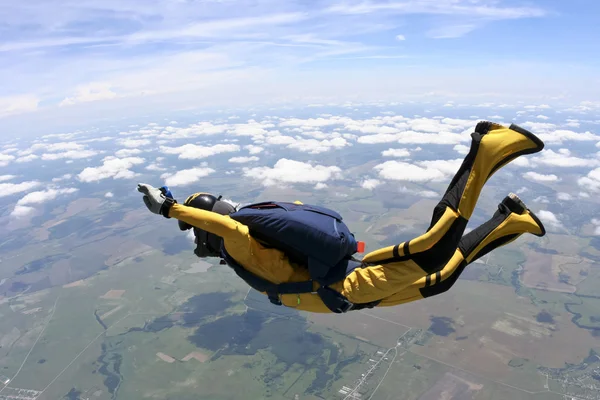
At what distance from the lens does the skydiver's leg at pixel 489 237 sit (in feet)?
12.5

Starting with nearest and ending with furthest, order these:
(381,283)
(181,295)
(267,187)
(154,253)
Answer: (381,283), (181,295), (154,253), (267,187)

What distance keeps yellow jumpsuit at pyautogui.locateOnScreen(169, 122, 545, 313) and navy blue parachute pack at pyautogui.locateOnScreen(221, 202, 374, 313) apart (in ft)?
0.26

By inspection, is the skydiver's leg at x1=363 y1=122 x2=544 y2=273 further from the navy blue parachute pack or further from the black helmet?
the black helmet

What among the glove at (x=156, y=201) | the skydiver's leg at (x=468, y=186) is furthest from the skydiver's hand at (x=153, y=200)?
the skydiver's leg at (x=468, y=186)

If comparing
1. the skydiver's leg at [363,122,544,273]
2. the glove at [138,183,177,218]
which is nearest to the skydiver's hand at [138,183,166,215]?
the glove at [138,183,177,218]

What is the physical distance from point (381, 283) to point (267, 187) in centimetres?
9991

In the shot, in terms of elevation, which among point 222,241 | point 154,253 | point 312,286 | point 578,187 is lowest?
point 578,187

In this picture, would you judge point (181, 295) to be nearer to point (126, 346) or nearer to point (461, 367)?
point (126, 346)

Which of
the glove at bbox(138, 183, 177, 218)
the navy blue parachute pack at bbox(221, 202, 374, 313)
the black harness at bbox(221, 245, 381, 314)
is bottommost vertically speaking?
the black harness at bbox(221, 245, 381, 314)

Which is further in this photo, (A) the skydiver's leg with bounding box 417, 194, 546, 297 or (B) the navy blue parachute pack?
(A) the skydiver's leg with bounding box 417, 194, 546, 297

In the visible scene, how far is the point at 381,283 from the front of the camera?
3568 millimetres

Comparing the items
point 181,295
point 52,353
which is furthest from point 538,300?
point 52,353

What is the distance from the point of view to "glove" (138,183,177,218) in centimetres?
313

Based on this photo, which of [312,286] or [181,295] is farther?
[181,295]
